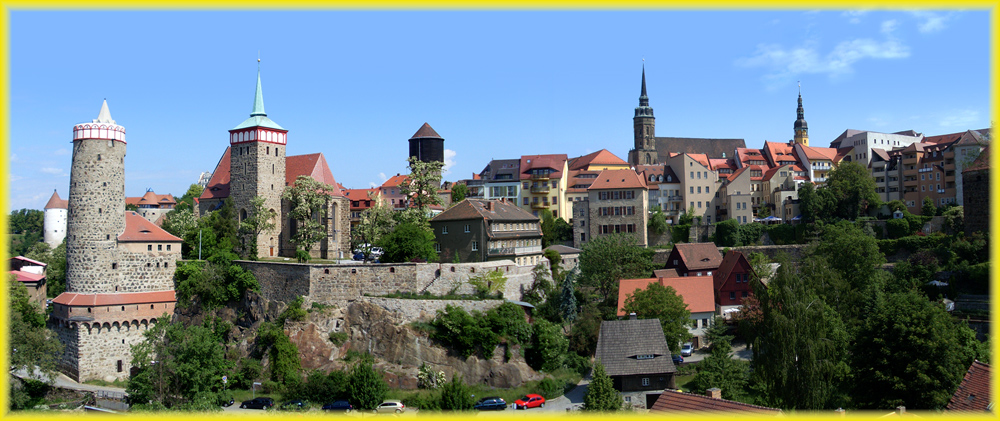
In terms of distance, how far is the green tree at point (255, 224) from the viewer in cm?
5444

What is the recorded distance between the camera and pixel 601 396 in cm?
3238

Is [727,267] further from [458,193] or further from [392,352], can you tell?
[458,193]

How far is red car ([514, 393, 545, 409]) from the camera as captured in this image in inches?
1506

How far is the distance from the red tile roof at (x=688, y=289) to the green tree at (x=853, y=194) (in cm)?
2646

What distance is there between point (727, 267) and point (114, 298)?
4368 cm

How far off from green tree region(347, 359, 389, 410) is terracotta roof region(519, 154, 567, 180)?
43118mm

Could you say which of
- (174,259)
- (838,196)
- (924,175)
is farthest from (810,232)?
(174,259)

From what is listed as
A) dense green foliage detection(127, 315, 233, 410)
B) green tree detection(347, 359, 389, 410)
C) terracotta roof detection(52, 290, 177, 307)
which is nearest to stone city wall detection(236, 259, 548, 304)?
green tree detection(347, 359, 389, 410)

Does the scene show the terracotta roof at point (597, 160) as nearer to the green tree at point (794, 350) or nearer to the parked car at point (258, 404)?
the green tree at point (794, 350)

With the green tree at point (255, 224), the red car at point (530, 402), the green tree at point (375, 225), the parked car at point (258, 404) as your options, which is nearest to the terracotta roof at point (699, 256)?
the green tree at point (375, 225)

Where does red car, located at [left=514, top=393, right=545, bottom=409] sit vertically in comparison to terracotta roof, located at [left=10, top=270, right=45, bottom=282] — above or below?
below

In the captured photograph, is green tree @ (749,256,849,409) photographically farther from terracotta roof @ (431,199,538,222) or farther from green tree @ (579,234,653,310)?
terracotta roof @ (431,199,538,222)

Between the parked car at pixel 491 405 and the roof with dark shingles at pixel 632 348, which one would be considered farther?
the parked car at pixel 491 405

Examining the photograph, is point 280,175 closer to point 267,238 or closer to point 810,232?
point 267,238
